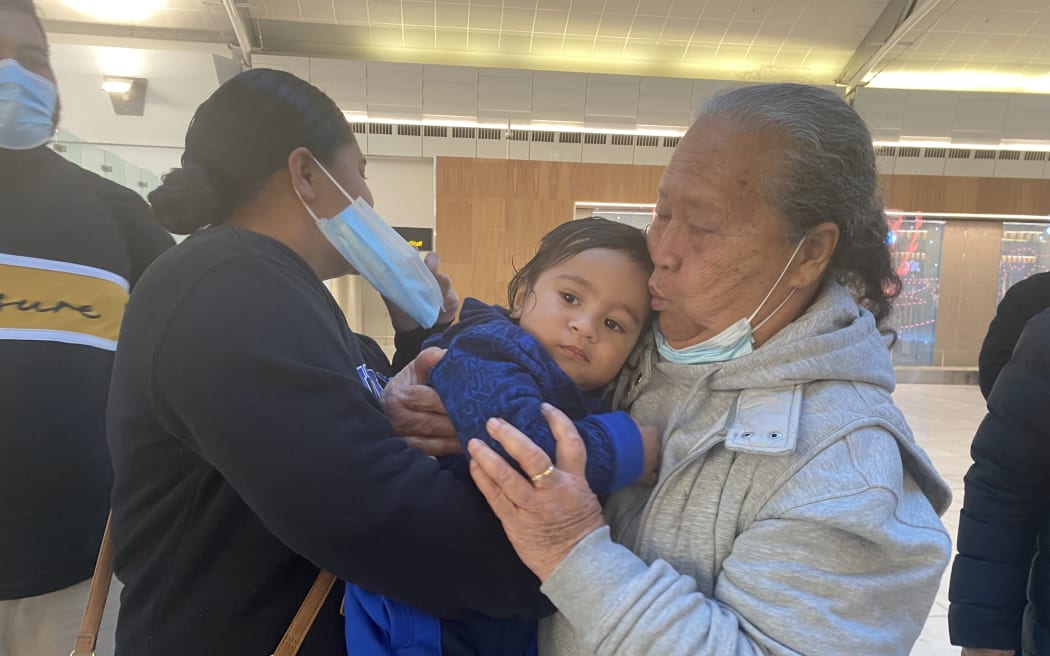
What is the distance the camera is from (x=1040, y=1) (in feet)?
28.7

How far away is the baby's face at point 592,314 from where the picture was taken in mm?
1134

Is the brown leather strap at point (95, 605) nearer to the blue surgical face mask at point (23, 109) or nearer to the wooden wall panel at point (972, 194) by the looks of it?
the blue surgical face mask at point (23, 109)

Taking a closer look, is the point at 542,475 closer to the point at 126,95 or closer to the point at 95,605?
the point at 95,605

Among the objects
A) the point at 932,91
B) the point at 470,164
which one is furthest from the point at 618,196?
the point at 932,91

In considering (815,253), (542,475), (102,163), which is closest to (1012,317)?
(815,253)

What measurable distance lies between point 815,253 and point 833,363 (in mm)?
206

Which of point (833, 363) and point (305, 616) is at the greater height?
point (833, 363)

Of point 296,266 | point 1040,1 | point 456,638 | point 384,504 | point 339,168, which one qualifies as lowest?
point 456,638

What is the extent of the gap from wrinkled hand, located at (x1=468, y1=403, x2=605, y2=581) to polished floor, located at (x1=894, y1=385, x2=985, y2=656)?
92.1 inches

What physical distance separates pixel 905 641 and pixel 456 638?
2.16ft

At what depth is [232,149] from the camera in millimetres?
1077

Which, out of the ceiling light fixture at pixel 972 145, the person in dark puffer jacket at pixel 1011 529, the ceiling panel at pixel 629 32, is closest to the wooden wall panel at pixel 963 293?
the ceiling light fixture at pixel 972 145

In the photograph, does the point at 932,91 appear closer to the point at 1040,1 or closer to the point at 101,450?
the point at 1040,1

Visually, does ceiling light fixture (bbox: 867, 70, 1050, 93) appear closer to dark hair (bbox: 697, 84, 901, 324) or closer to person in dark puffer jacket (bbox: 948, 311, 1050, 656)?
person in dark puffer jacket (bbox: 948, 311, 1050, 656)
